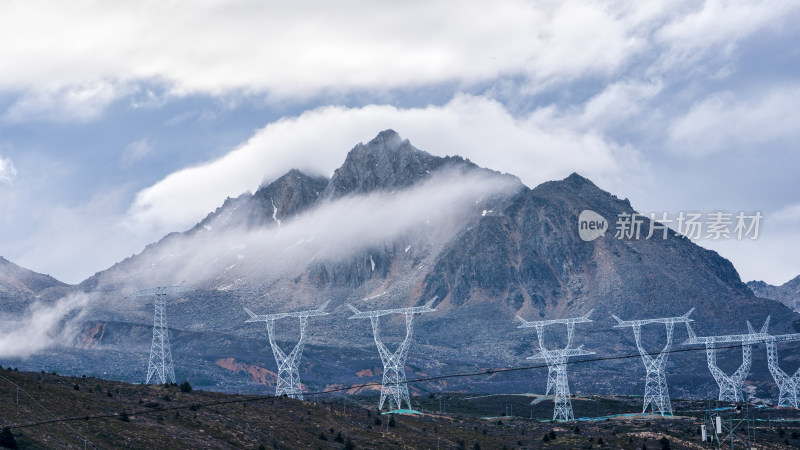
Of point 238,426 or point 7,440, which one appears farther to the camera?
point 238,426

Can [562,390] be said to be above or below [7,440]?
above

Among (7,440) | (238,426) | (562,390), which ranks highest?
(562,390)

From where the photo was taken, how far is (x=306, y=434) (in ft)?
361

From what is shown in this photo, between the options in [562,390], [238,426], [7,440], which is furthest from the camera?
[562,390]

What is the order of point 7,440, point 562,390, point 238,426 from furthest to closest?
point 562,390, point 238,426, point 7,440

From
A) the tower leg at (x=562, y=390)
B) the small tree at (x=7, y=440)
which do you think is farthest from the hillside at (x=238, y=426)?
the tower leg at (x=562, y=390)

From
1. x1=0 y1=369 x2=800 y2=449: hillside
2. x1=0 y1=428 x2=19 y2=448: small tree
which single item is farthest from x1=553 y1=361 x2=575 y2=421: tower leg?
x1=0 y1=428 x2=19 y2=448: small tree

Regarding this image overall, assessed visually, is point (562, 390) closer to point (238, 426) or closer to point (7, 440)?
point (238, 426)

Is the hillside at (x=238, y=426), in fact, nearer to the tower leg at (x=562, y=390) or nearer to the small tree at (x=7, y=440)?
the small tree at (x=7, y=440)

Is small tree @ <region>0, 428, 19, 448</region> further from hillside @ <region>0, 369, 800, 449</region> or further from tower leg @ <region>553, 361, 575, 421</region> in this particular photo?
tower leg @ <region>553, 361, 575, 421</region>

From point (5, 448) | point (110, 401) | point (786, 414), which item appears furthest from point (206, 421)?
point (786, 414)

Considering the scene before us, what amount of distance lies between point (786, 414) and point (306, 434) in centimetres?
11333

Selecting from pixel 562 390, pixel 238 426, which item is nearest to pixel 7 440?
pixel 238 426

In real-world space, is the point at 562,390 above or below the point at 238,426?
above
